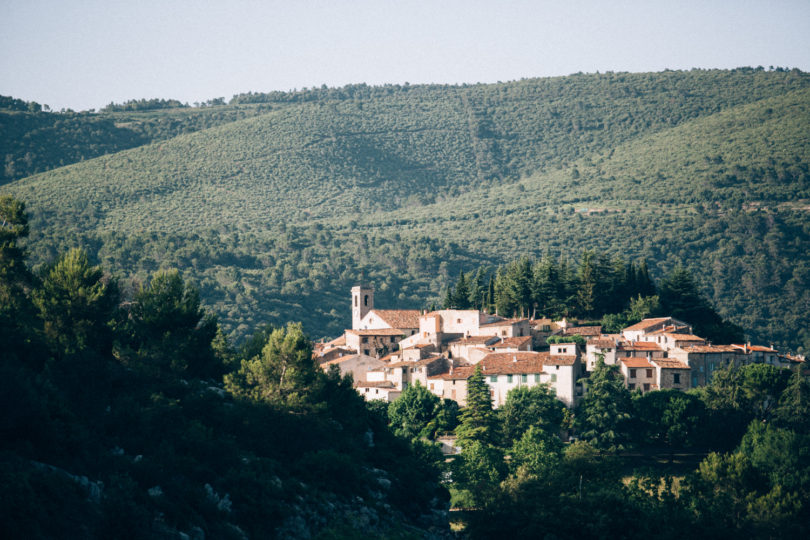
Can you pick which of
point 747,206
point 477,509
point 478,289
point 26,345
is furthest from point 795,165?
point 26,345

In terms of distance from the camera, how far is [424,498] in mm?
50500

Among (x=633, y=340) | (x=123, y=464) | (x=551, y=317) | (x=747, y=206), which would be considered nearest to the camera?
(x=123, y=464)

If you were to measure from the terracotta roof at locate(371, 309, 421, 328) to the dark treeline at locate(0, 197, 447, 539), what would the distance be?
98.1 feet

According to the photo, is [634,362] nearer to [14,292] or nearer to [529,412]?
[529,412]

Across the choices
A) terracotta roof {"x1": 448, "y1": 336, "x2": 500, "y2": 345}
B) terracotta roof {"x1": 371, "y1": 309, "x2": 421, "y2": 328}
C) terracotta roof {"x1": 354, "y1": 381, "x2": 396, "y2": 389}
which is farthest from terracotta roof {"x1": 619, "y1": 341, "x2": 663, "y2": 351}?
terracotta roof {"x1": 371, "y1": 309, "x2": 421, "y2": 328}

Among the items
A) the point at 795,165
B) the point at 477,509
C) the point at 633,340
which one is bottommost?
the point at 477,509

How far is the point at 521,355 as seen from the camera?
7331 cm

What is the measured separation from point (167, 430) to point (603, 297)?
163 ft

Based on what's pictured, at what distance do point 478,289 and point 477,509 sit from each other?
42888 mm

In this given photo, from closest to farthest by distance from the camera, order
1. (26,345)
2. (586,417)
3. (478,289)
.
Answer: (26,345) < (586,417) < (478,289)

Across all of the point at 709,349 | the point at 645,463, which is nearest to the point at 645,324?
the point at 709,349

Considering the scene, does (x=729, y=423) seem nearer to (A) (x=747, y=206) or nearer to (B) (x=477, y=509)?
(B) (x=477, y=509)

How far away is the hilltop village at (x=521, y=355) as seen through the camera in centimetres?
7169

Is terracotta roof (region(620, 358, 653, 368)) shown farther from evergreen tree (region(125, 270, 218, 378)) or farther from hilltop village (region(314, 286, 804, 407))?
evergreen tree (region(125, 270, 218, 378))
